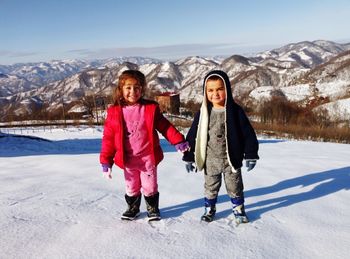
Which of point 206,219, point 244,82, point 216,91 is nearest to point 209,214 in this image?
point 206,219

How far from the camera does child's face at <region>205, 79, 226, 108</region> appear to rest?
2.74 metres

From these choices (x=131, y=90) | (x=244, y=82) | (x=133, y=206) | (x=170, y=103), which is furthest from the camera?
(x=244, y=82)

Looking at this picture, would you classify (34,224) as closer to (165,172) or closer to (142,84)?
(142,84)

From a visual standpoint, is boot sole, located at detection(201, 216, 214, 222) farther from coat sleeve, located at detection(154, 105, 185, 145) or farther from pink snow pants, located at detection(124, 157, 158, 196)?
coat sleeve, located at detection(154, 105, 185, 145)

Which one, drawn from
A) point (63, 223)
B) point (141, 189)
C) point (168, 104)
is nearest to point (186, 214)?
point (141, 189)

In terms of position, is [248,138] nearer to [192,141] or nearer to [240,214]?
[192,141]

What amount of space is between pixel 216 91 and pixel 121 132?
2.87 ft

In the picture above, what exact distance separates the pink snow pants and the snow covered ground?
26 cm

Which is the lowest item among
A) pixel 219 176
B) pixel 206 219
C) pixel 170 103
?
pixel 170 103

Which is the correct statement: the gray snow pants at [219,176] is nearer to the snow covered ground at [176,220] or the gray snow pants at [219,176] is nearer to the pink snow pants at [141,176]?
the snow covered ground at [176,220]

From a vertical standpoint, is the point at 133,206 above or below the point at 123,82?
below

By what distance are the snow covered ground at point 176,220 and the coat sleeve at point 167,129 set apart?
0.72 meters

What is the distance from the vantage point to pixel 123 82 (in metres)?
2.75

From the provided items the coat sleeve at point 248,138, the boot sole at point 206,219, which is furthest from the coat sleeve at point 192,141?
the boot sole at point 206,219
